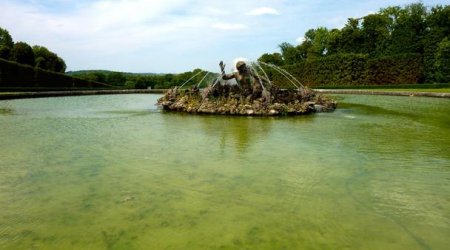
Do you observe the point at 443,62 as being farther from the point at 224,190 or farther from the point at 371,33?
the point at 224,190

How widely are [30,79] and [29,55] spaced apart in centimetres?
1424

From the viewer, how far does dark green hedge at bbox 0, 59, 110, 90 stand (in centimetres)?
2986

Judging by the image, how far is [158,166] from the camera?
6.49 m

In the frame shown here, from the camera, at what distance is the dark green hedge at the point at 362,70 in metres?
37.2

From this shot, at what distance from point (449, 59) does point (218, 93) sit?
26516 mm

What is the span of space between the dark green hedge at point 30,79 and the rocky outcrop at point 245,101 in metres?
17.8

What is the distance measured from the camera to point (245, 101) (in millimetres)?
15414

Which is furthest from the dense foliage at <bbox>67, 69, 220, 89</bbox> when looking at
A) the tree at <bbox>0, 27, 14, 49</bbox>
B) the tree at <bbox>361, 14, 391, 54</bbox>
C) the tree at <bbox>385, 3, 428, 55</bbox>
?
the tree at <bbox>385, 3, 428, 55</bbox>

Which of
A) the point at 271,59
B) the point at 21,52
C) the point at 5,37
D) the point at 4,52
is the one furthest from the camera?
the point at 271,59

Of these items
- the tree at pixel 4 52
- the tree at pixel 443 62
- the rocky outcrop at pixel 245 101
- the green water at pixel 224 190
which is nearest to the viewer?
the green water at pixel 224 190

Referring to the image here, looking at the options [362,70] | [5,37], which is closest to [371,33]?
[362,70]

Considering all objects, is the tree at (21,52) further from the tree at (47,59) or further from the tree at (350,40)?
the tree at (350,40)

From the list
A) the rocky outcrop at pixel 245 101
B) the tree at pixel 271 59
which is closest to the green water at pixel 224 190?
the rocky outcrop at pixel 245 101

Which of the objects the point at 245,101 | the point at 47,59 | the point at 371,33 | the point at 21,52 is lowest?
the point at 245,101
